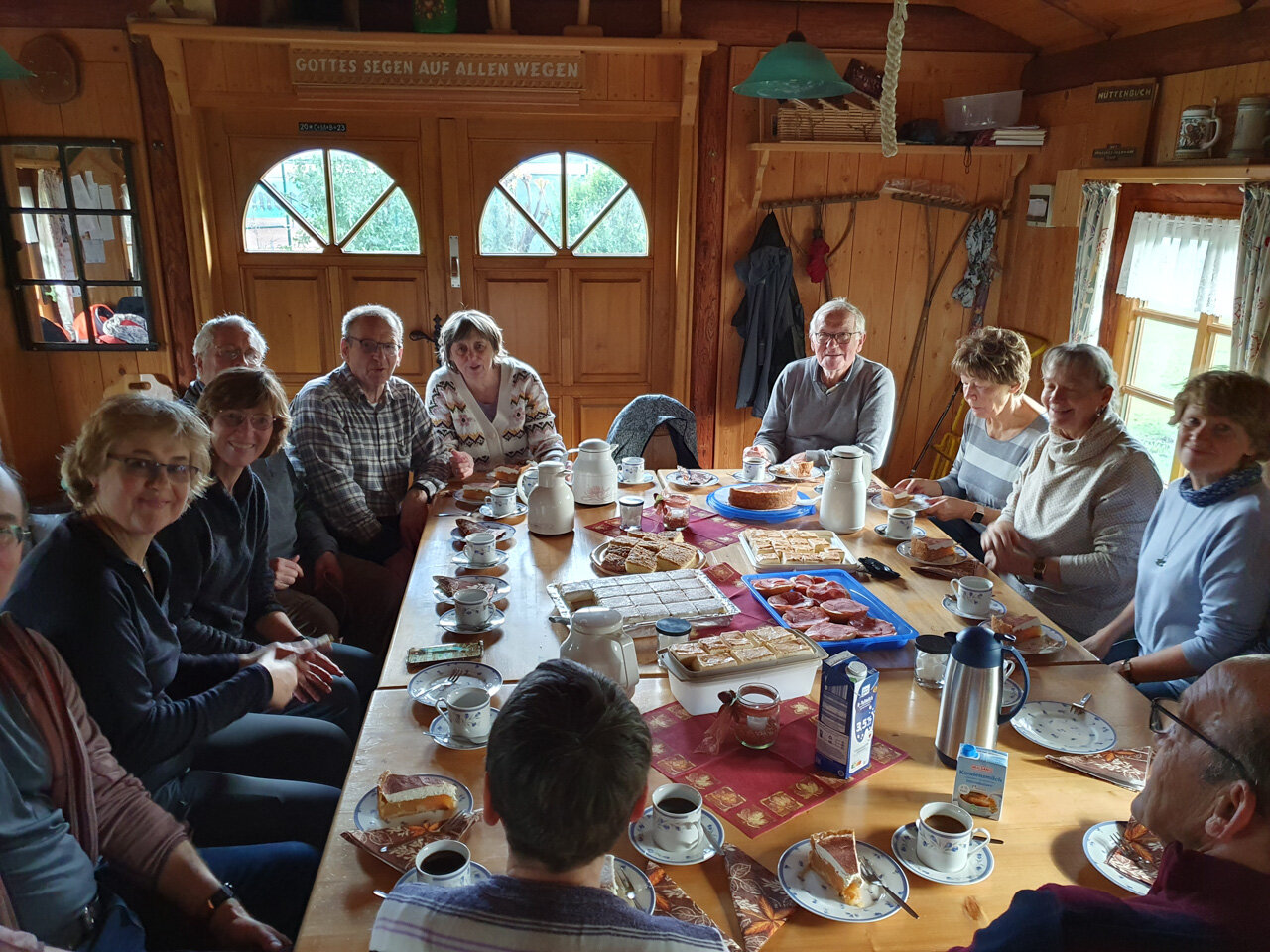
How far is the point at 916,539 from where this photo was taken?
2.35 m

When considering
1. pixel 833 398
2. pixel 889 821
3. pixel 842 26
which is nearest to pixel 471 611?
pixel 889 821

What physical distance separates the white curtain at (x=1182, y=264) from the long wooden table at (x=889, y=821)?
219 centimetres

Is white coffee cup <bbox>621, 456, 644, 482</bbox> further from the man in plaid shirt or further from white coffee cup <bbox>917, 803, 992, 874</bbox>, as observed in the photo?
white coffee cup <bbox>917, 803, 992, 874</bbox>

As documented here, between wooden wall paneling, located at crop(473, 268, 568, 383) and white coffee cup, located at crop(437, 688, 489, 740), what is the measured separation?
3322 millimetres

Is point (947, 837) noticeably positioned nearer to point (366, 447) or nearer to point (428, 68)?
point (366, 447)

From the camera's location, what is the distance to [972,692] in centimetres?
146

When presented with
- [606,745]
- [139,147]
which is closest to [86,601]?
[606,745]

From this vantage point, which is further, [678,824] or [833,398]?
[833,398]

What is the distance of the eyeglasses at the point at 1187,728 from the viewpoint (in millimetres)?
996

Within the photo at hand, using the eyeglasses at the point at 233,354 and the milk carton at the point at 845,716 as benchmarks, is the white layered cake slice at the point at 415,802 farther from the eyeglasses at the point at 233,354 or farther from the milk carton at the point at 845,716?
the eyeglasses at the point at 233,354

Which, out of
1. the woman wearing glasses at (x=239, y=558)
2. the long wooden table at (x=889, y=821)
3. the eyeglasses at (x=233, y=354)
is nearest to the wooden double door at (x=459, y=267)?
the eyeglasses at (x=233, y=354)

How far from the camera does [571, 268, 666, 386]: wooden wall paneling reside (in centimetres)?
469

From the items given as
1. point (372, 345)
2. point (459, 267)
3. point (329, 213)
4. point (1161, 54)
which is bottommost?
Answer: point (372, 345)

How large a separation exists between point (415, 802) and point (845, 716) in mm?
682
